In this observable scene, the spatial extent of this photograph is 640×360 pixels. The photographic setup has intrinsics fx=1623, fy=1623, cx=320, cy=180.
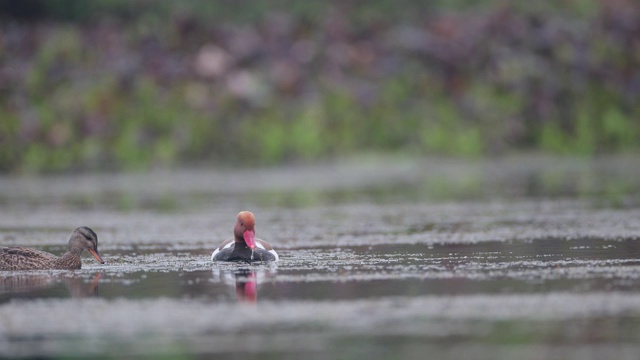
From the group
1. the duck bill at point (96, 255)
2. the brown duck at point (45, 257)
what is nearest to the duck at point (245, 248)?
the duck bill at point (96, 255)

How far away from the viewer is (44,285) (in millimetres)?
10945

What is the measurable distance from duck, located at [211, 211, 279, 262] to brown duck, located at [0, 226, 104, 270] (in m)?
0.97

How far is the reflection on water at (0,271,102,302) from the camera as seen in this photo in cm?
1034

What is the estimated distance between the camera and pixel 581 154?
25.5 m

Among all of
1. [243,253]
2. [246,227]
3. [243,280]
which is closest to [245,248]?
[243,253]

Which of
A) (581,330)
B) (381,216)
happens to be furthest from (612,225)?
(581,330)

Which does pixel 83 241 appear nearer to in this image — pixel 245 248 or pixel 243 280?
pixel 245 248

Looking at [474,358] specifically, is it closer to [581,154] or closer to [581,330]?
[581,330]

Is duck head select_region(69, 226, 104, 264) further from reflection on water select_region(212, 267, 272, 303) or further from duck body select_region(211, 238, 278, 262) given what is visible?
reflection on water select_region(212, 267, 272, 303)

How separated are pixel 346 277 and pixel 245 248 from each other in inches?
63.5

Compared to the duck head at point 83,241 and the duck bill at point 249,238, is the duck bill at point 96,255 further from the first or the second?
the duck bill at point 249,238

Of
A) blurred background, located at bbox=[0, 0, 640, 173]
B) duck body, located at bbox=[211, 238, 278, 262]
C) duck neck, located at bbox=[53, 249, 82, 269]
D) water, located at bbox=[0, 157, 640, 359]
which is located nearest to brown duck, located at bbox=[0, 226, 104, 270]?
duck neck, located at bbox=[53, 249, 82, 269]

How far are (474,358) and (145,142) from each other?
18.6 m

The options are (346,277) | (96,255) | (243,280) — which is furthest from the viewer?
(96,255)
